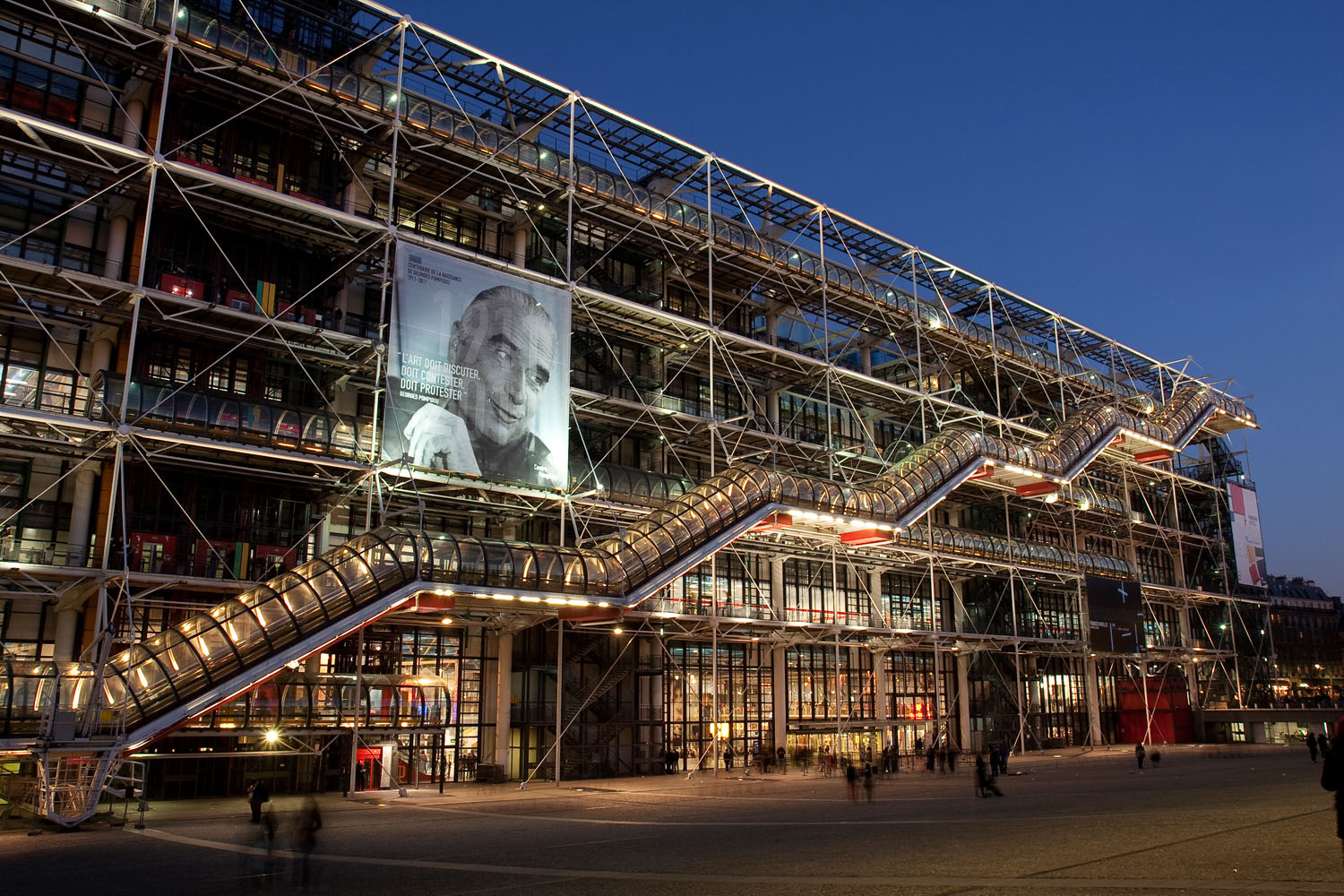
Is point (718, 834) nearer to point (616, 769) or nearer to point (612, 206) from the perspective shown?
point (616, 769)

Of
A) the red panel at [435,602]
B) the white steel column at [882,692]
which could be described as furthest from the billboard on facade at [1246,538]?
the red panel at [435,602]

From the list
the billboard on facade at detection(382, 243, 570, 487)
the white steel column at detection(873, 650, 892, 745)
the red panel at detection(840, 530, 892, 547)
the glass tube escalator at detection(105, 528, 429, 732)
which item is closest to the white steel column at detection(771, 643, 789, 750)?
the white steel column at detection(873, 650, 892, 745)

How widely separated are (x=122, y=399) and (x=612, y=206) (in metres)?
13.6

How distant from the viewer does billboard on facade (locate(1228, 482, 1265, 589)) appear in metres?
52.3

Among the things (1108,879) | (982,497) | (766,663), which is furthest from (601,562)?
(982,497)

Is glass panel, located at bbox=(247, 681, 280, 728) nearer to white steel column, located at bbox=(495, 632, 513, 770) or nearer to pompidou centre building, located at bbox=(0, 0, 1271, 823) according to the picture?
pompidou centre building, located at bbox=(0, 0, 1271, 823)

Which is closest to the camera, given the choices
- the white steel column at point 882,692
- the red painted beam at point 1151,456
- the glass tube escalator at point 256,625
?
the glass tube escalator at point 256,625

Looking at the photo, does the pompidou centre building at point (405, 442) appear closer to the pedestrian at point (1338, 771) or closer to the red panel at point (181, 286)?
the red panel at point (181, 286)

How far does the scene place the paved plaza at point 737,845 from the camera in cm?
1016

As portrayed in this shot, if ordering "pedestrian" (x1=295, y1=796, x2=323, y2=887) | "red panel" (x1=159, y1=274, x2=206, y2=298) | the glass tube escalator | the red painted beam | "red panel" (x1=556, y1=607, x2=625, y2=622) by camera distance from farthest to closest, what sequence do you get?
the red painted beam, "red panel" (x1=556, y1=607, x2=625, y2=622), "red panel" (x1=159, y1=274, x2=206, y2=298), the glass tube escalator, "pedestrian" (x1=295, y1=796, x2=323, y2=887)

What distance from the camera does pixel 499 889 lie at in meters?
10.1

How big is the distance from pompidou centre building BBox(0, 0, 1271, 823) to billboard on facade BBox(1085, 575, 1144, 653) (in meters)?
4.53

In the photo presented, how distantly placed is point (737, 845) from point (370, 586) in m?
9.35

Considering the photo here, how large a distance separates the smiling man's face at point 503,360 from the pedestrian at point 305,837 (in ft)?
46.3
